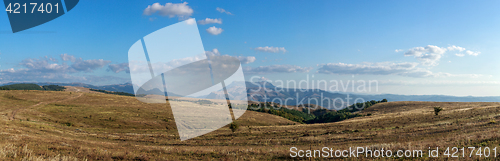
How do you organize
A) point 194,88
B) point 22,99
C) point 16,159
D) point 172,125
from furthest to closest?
→ point 22,99 < point 172,125 < point 194,88 < point 16,159

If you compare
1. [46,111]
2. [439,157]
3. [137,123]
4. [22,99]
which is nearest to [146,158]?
[439,157]

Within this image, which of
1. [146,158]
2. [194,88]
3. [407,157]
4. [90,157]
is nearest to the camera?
[407,157]

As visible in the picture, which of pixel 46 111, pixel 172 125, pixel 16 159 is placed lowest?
pixel 172 125

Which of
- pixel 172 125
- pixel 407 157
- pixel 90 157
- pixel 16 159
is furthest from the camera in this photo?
pixel 172 125

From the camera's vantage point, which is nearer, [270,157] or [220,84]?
[270,157]

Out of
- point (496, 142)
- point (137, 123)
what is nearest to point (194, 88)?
point (496, 142)

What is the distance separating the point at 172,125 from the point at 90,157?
55.3m

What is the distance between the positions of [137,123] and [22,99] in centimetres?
5858

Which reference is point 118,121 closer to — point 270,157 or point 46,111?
point 46,111

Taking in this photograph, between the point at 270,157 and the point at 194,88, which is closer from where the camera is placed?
the point at 270,157

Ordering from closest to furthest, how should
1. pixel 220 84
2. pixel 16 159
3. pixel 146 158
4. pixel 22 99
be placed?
1. pixel 16 159
2. pixel 146 158
3. pixel 220 84
4. pixel 22 99

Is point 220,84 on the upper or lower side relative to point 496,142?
upper

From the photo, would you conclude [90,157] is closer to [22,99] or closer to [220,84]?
[220,84]

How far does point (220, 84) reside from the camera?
64.8 ft
